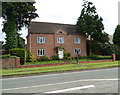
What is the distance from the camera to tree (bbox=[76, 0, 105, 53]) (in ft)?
118

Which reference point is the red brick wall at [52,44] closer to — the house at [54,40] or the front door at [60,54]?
the house at [54,40]

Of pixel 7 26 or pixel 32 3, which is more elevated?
pixel 32 3

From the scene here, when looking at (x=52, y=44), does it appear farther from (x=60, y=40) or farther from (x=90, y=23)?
(x=90, y=23)

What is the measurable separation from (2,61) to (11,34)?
9092mm

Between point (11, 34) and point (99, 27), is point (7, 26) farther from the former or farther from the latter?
point (99, 27)

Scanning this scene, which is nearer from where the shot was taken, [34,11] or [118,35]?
[34,11]

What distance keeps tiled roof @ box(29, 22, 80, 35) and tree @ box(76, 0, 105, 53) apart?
2284 mm

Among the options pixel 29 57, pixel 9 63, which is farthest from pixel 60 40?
pixel 9 63

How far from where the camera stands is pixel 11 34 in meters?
29.0

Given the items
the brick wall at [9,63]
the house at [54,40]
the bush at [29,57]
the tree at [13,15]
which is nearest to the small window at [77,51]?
the house at [54,40]

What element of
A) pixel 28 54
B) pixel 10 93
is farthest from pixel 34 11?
pixel 10 93

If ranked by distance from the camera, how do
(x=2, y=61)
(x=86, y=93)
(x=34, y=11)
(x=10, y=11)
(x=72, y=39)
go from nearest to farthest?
(x=86, y=93) < (x=2, y=61) < (x=10, y=11) < (x=34, y=11) < (x=72, y=39)

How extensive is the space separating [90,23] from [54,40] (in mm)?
9712

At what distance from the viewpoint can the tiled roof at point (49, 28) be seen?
34.9 meters
